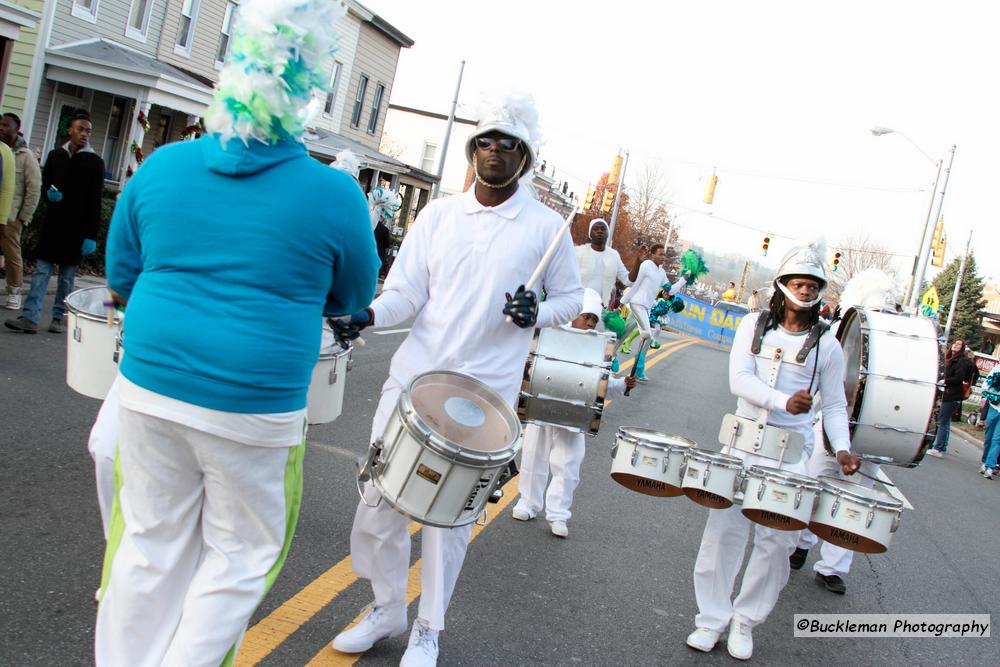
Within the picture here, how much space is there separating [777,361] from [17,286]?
854cm

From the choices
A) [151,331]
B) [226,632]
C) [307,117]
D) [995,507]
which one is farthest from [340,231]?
[995,507]

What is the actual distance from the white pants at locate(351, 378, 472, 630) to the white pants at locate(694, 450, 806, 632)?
146 centimetres

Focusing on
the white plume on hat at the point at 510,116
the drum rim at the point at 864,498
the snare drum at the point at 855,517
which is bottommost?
the snare drum at the point at 855,517

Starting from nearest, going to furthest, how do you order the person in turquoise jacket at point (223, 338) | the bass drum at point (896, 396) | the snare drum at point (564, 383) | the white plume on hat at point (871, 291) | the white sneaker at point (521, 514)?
the person in turquoise jacket at point (223, 338)
the snare drum at point (564, 383)
the bass drum at point (896, 396)
the white sneaker at point (521, 514)
the white plume on hat at point (871, 291)

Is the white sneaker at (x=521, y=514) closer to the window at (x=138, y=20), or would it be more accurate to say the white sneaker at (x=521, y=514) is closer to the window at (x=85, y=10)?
the window at (x=85, y=10)

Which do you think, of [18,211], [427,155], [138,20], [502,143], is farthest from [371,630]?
[427,155]

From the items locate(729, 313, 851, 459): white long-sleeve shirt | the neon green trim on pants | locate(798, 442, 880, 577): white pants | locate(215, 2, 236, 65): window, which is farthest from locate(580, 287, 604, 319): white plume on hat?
locate(215, 2, 236, 65): window

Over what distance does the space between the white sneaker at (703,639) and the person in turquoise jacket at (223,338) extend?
261 cm

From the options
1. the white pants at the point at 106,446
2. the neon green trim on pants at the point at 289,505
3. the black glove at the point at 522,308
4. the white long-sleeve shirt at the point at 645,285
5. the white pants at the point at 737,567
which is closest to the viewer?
the neon green trim on pants at the point at 289,505

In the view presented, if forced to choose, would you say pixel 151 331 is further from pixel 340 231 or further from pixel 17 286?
pixel 17 286

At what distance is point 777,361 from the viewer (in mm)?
5070

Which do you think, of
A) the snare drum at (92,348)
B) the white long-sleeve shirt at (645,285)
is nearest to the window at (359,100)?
the white long-sleeve shirt at (645,285)

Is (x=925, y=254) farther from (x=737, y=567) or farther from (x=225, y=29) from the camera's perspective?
(x=737, y=567)

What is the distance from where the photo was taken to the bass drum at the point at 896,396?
6.26m
